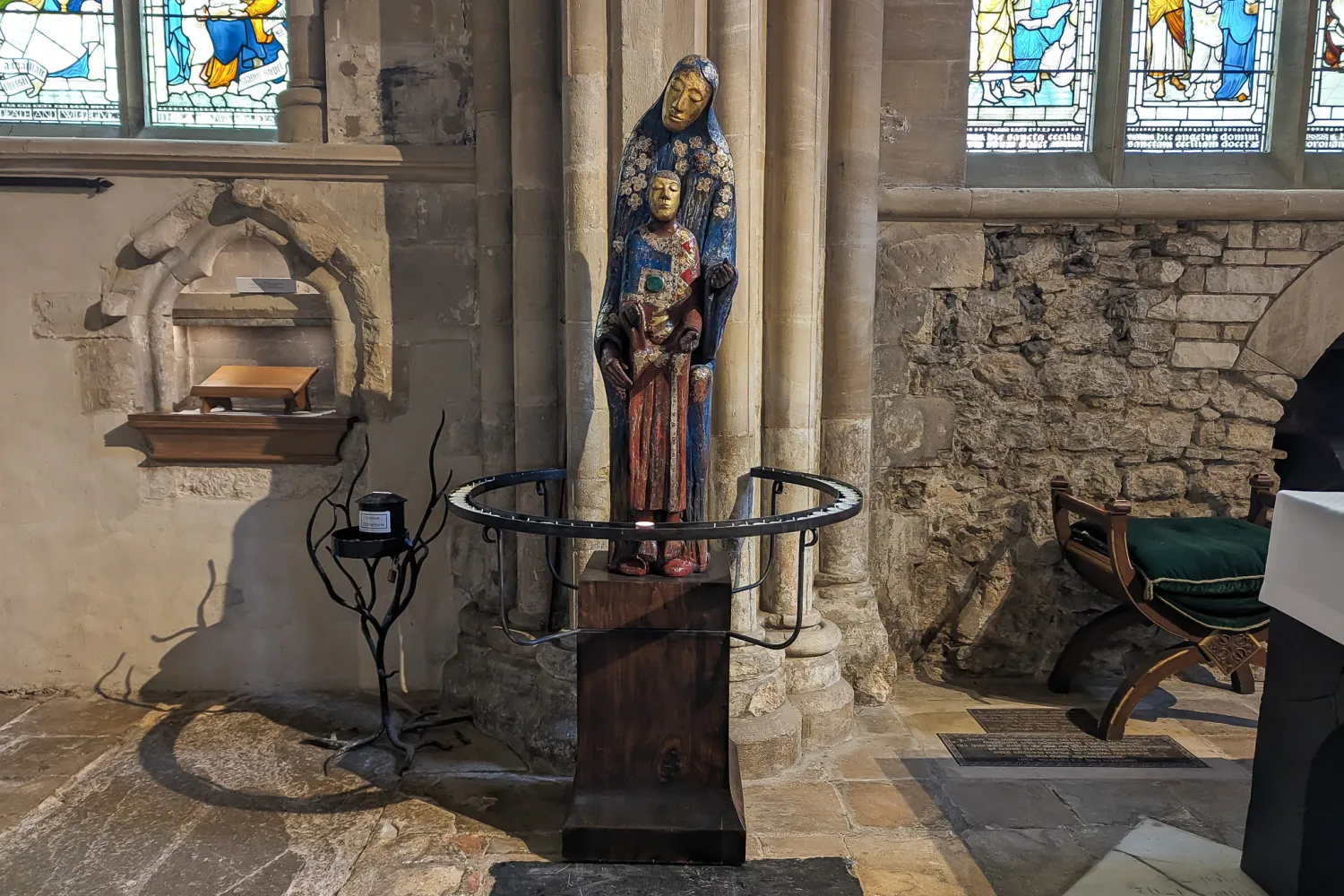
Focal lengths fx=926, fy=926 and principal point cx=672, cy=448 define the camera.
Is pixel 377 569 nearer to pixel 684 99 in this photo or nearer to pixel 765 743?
pixel 765 743

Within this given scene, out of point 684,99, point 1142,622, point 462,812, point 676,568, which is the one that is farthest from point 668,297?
point 1142,622

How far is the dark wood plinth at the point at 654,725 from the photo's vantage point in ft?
8.25

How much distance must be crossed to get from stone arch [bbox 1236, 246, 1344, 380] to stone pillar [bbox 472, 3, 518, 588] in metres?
3.13

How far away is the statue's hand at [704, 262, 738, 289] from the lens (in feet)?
7.95

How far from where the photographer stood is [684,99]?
2.41 metres

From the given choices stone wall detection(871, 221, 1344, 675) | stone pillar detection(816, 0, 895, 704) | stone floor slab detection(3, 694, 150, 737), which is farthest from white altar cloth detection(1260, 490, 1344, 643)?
stone floor slab detection(3, 694, 150, 737)

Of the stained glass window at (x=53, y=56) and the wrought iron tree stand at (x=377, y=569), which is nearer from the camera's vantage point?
the wrought iron tree stand at (x=377, y=569)

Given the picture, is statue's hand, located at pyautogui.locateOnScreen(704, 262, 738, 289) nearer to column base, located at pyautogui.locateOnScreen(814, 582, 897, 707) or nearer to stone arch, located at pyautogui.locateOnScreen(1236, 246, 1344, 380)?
column base, located at pyautogui.locateOnScreen(814, 582, 897, 707)

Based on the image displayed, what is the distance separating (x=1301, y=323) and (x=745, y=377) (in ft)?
8.49

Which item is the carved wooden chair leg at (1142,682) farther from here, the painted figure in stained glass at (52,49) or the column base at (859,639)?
the painted figure in stained glass at (52,49)

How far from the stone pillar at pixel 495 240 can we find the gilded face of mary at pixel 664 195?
1340mm

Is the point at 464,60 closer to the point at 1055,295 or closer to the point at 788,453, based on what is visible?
the point at 788,453

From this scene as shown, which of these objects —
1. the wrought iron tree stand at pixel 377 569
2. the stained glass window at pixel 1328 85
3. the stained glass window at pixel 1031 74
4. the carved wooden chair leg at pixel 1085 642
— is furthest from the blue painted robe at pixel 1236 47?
the wrought iron tree stand at pixel 377 569

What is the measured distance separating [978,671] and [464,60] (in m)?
3.40
